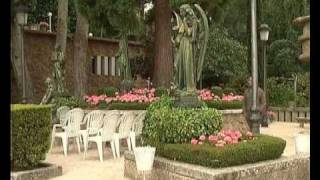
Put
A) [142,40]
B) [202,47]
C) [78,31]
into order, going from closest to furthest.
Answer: [202,47], [78,31], [142,40]

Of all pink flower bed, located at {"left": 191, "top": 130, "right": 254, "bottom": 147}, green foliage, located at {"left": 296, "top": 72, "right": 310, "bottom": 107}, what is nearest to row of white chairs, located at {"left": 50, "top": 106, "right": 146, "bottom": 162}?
pink flower bed, located at {"left": 191, "top": 130, "right": 254, "bottom": 147}

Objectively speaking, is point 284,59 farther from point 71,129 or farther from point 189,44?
point 189,44

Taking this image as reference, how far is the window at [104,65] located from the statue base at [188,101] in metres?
16.0

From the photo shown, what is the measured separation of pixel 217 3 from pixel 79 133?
765 centimetres

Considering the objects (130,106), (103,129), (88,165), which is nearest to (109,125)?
(103,129)

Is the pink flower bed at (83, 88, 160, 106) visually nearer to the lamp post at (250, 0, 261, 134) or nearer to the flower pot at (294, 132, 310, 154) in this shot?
the lamp post at (250, 0, 261, 134)

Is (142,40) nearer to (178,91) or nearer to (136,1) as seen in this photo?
(136,1)

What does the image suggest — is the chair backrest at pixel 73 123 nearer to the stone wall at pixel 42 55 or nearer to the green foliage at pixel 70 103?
the green foliage at pixel 70 103

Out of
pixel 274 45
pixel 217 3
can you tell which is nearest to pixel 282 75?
pixel 274 45

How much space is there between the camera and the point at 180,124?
7.36m

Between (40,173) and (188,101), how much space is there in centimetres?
262

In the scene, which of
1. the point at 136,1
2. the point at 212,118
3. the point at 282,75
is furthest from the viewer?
the point at 282,75

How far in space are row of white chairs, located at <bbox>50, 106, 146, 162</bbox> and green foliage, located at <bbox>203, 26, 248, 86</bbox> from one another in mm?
13220

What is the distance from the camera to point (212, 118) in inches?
305
